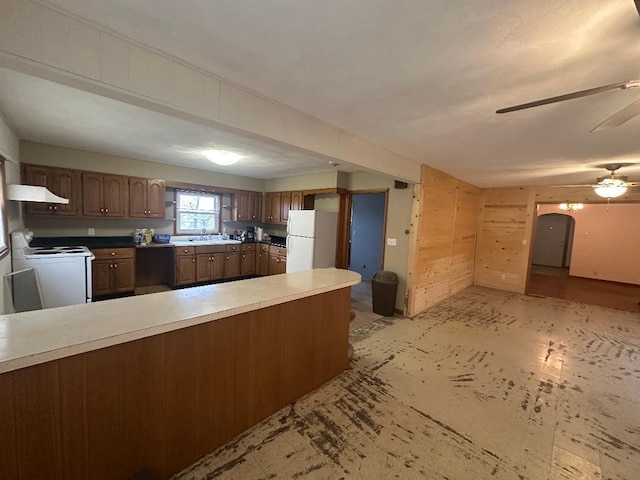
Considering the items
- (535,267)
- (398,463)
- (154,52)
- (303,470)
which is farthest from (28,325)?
(535,267)

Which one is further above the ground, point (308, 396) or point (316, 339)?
point (316, 339)

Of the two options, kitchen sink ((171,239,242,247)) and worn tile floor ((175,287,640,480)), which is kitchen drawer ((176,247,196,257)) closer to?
kitchen sink ((171,239,242,247))

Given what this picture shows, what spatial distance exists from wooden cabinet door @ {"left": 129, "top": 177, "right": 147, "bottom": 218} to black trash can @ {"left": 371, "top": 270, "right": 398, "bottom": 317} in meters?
4.48

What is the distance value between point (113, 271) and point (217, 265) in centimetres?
184

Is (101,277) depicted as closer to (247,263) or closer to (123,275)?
(123,275)

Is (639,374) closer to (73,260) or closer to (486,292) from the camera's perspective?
(486,292)

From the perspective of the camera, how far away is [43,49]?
4.00 feet

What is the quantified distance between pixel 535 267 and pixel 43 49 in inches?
487

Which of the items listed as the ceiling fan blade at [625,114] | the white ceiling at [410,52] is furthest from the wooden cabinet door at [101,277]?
the ceiling fan blade at [625,114]

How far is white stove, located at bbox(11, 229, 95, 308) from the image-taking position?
3295 millimetres

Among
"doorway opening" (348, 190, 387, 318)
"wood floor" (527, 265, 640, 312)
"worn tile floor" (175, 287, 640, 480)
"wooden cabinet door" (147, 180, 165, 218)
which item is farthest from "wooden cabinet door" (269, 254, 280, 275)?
"wood floor" (527, 265, 640, 312)

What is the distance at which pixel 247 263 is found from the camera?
645cm

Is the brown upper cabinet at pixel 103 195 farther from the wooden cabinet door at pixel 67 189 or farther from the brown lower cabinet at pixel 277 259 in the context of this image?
the brown lower cabinet at pixel 277 259

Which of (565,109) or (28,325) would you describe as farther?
(565,109)
